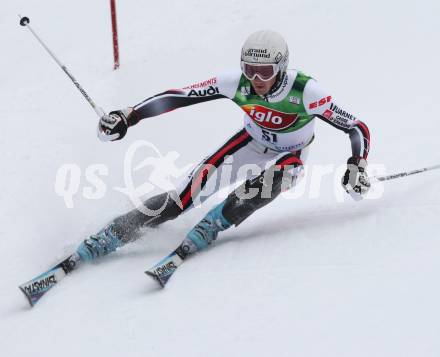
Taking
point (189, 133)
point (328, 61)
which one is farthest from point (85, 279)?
point (328, 61)

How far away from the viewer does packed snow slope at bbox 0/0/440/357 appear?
379 centimetres

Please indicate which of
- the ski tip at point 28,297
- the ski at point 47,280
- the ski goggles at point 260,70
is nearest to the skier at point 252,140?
the ski goggles at point 260,70

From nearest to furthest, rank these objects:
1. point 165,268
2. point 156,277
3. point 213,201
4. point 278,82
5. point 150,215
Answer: point 156,277 < point 165,268 < point 278,82 < point 150,215 < point 213,201

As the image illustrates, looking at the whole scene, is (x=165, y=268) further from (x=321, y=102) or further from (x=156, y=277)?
(x=321, y=102)

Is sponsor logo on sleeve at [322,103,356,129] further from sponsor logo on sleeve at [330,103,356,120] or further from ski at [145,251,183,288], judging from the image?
ski at [145,251,183,288]

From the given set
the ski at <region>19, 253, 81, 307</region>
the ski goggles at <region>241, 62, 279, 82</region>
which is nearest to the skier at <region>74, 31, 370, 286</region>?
the ski goggles at <region>241, 62, 279, 82</region>

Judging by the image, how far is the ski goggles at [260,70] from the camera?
15.2ft

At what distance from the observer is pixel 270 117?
198 inches

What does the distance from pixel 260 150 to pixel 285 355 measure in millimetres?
2222

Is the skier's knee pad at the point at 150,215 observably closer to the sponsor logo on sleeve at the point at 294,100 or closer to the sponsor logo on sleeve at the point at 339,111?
the sponsor logo on sleeve at the point at 294,100

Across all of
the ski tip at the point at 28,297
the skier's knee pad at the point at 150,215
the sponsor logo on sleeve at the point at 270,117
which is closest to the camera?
the ski tip at the point at 28,297

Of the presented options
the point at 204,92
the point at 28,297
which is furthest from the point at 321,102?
the point at 28,297

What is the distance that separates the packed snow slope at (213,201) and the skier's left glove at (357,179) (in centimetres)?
20

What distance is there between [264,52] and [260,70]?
0.41 ft
